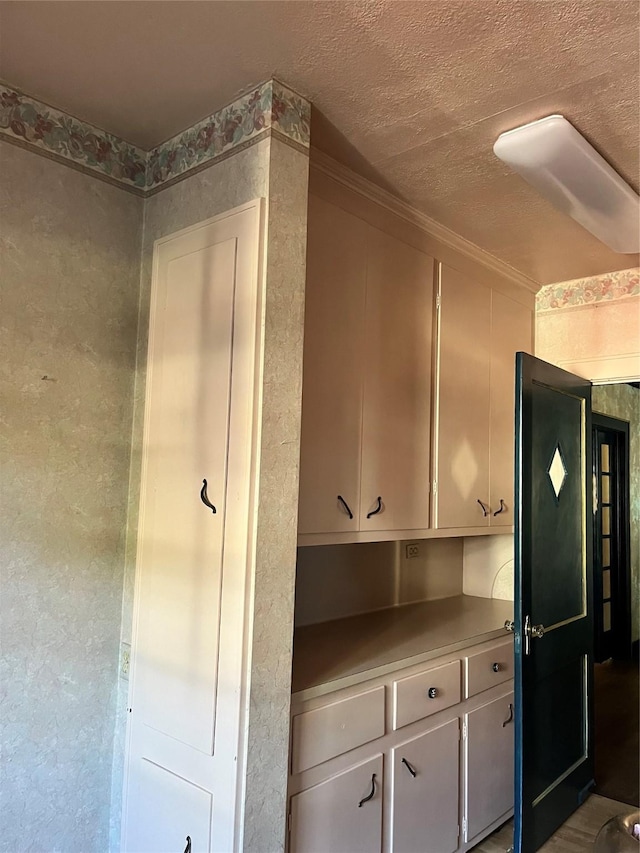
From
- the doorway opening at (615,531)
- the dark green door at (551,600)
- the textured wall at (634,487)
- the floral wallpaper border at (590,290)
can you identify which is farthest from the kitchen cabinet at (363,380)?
the textured wall at (634,487)

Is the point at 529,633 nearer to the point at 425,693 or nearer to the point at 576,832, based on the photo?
the point at 425,693

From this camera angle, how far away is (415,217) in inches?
98.0

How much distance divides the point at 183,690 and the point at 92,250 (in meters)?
1.33

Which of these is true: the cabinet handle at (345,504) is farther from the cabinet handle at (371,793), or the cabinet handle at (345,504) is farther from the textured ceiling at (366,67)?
the textured ceiling at (366,67)

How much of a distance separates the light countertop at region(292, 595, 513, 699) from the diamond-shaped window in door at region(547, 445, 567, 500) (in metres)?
0.65

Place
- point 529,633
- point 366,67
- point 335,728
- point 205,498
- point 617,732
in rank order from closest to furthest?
1. point 366,67
2. point 205,498
3. point 335,728
4. point 529,633
5. point 617,732

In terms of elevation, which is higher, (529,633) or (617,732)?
(529,633)

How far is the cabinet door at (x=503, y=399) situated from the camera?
9.88 ft

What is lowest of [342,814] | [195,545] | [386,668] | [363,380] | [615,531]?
[342,814]

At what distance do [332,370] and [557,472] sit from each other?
127cm

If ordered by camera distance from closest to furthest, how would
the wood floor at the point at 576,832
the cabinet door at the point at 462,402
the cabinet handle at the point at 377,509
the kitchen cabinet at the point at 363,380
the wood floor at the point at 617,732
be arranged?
the kitchen cabinet at the point at 363,380
the cabinet handle at the point at 377,509
the wood floor at the point at 576,832
the cabinet door at the point at 462,402
the wood floor at the point at 617,732

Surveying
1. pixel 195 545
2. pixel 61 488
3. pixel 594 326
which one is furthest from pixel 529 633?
pixel 61 488

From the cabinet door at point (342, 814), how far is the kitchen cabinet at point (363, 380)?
75 centimetres

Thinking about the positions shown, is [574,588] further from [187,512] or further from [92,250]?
[92,250]
